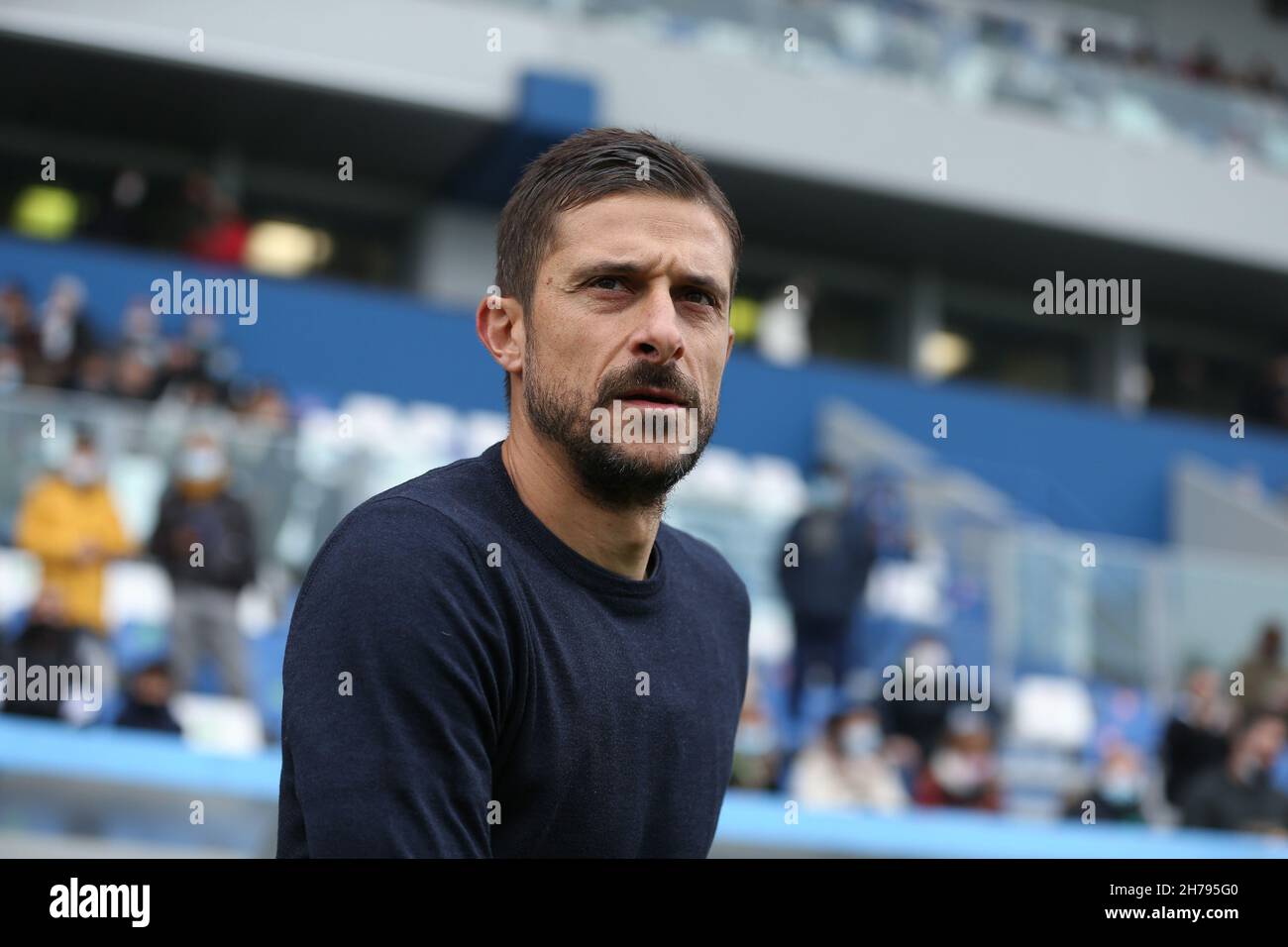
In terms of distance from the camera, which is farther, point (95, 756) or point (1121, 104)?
point (1121, 104)

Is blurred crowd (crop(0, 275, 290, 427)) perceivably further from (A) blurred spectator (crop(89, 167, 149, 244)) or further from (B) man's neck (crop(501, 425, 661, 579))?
(B) man's neck (crop(501, 425, 661, 579))

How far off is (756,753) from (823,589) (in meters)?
1.59

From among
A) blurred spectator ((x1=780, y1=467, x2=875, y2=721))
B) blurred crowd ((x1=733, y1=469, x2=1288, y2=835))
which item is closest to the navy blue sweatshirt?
blurred crowd ((x1=733, y1=469, x2=1288, y2=835))

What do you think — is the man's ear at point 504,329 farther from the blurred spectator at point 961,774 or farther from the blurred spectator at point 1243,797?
the blurred spectator at point 961,774

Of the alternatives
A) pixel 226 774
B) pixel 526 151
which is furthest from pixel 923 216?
pixel 226 774

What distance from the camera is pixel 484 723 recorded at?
1743 millimetres

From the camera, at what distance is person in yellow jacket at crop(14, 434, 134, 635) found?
25.3ft

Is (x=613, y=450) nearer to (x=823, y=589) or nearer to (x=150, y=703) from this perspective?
(x=150, y=703)

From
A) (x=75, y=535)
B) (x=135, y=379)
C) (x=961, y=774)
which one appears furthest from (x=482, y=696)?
(x=135, y=379)

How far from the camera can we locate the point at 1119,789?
29.8ft

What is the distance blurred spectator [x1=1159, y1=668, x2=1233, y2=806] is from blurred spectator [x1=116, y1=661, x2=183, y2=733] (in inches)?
222

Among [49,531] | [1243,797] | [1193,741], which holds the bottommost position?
[1243,797]
